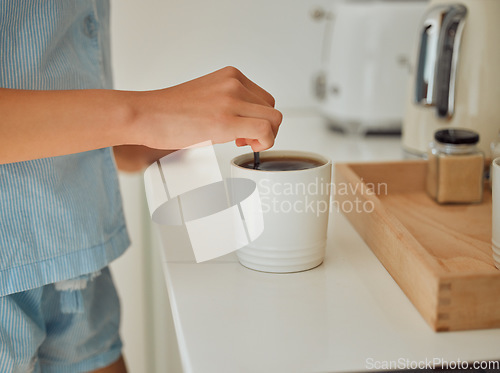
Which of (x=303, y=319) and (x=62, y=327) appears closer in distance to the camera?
(x=303, y=319)

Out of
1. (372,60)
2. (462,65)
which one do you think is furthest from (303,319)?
(372,60)

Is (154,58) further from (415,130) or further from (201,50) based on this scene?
(415,130)

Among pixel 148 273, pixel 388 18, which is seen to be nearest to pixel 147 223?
pixel 148 273

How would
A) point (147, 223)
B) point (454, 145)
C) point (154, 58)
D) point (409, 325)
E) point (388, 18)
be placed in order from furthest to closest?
point (154, 58) → point (388, 18) → point (147, 223) → point (454, 145) → point (409, 325)

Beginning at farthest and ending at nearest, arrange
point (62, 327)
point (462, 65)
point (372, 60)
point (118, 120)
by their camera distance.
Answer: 1. point (372, 60)
2. point (462, 65)
3. point (62, 327)
4. point (118, 120)

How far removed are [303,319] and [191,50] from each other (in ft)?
3.02

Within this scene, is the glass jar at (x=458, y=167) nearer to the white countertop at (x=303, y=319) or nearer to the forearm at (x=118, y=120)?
the white countertop at (x=303, y=319)

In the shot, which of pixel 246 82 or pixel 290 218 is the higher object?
pixel 246 82

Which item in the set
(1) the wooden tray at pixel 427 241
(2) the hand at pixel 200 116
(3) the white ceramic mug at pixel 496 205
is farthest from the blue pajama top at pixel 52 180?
(3) the white ceramic mug at pixel 496 205

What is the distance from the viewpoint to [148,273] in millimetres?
1090

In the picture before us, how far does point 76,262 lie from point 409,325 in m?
0.34

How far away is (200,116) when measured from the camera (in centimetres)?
45

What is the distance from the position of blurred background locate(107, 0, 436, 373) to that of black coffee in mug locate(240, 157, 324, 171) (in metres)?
0.46

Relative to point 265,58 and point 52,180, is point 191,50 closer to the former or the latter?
point 265,58
